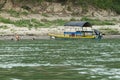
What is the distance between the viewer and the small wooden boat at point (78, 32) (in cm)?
6838

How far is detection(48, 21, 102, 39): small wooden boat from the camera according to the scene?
6838cm

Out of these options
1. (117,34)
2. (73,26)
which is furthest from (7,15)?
(117,34)

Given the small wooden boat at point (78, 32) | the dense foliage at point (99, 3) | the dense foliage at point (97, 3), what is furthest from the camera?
the dense foliage at point (99, 3)

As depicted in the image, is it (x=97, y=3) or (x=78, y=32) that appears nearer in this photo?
(x=78, y=32)

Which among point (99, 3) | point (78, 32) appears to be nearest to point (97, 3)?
point (99, 3)

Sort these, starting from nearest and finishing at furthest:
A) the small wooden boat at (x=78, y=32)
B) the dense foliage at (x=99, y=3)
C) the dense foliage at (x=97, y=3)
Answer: the small wooden boat at (x=78, y=32)
the dense foliage at (x=97, y=3)
the dense foliage at (x=99, y=3)

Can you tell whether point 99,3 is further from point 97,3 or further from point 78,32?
point 78,32

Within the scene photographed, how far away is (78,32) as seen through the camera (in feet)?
232

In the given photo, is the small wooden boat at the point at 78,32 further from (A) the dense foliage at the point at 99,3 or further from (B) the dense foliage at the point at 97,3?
(A) the dense foliage at the point at 99,3

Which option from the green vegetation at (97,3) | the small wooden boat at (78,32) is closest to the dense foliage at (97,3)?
the green vegetation at (97,3)

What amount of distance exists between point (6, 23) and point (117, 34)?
16766 mm

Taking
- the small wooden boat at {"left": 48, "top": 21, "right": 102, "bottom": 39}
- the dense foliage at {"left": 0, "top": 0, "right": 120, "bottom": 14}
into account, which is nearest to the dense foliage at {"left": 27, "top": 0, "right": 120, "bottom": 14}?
the dense foliage at {"left": 0, "top": 0, "right": 120, "bottom": 14}

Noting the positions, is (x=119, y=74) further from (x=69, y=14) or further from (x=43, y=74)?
(x=69, y=14)

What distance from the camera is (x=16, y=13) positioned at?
257 feet
